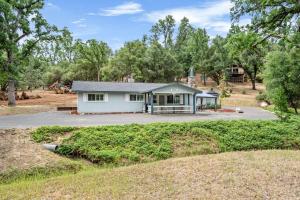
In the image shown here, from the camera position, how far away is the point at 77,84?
29.5 metres

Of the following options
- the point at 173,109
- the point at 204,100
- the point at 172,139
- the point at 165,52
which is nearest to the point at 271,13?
the point at 172,139

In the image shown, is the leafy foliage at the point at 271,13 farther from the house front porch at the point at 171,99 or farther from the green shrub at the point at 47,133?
the house front porch at the point at 171,99

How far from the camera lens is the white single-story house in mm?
28828

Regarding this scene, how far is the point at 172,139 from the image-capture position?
14148 mm

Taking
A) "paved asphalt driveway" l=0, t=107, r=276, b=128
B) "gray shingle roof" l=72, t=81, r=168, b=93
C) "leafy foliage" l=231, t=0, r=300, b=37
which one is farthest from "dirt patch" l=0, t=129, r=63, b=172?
"gray shingle roof" l=72, t=81, r=168, b=93

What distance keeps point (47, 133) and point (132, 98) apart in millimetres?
17037

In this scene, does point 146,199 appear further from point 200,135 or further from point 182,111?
point 182,111

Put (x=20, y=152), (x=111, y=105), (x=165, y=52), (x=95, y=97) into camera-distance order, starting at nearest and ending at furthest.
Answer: (x=20, y=152)
(x=95, y=97)
(x=111, y=105)
(x=165, y=52)

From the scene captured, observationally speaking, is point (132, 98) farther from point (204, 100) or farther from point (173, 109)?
point (204, 100)

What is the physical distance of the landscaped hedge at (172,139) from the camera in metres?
12.6

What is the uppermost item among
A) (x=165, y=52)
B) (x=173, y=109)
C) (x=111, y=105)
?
(x=165, y=52)

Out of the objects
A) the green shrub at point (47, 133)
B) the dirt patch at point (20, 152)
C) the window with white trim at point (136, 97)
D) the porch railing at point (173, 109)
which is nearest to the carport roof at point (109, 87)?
the window with white trim at point (136, 97)

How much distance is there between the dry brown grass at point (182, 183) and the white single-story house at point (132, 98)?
19.6m

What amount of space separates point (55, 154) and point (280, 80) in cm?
2624
